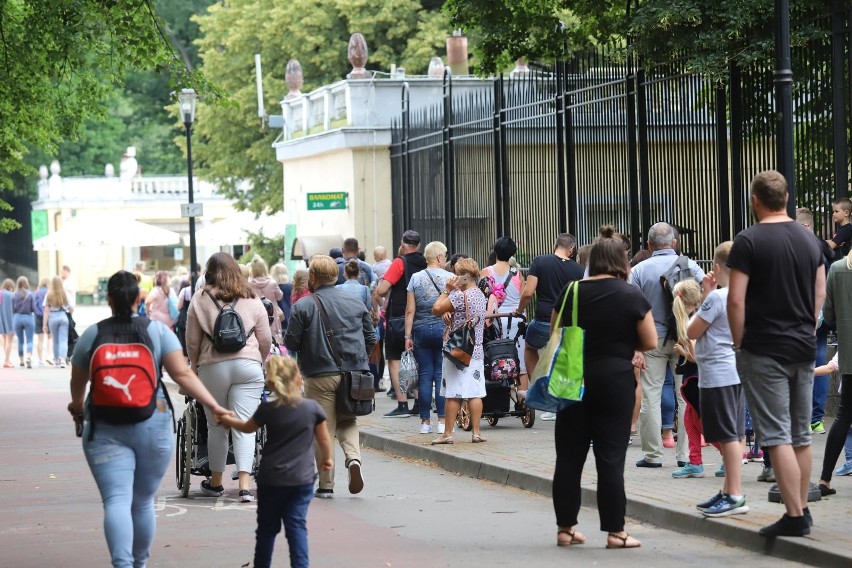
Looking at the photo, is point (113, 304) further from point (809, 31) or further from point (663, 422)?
point (809, 31)

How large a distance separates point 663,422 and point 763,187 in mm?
4933

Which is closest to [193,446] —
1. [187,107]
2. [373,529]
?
[373,529]

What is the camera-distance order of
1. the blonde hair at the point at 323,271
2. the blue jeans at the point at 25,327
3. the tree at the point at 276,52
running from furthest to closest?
the tree at the point at 276,52
the blue jeans at the point at 25,327
the blonde hair at the point at 323,271

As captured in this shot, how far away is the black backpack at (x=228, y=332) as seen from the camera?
10.7m

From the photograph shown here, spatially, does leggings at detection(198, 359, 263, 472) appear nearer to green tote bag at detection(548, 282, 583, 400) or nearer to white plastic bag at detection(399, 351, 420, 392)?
green tote bag at detection(548, 282, 583, 400)

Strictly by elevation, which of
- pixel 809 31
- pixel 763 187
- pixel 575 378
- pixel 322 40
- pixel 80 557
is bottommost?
pixel 80 557

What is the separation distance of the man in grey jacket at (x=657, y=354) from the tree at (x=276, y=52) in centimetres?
3043

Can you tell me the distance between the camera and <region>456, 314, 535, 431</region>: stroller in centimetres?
1480

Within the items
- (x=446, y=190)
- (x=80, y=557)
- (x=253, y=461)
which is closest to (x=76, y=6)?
(x=446, y=190)

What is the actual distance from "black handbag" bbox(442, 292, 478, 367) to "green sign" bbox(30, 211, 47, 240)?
192 feet

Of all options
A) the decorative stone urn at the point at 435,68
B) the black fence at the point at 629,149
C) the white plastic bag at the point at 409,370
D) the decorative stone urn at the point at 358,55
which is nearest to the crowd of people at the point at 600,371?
the white plastic bag at the point at 409,370

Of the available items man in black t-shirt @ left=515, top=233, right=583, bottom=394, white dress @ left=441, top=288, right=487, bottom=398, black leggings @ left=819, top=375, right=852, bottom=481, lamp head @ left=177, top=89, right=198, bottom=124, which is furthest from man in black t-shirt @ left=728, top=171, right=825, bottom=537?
lamp head @ left=177, top=89, right=198, bottom=124

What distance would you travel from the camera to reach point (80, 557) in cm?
888

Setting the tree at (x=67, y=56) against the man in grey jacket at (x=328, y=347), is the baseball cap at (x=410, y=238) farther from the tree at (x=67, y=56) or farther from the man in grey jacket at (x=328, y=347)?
the man in grey jacket at (x=328, y=347)
